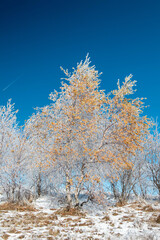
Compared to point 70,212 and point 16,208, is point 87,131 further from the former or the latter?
point 16,208

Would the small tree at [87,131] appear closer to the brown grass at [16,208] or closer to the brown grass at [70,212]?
the brown grass at [70,212]

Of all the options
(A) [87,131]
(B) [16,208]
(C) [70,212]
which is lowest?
(C) [70,212]

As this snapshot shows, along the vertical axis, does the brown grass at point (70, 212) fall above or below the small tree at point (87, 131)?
below

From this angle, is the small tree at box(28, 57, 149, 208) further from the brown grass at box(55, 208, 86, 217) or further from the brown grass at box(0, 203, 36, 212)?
the brown grass at box(0, 203, 36, 212)

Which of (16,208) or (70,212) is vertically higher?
(16,208)

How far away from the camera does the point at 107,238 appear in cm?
568

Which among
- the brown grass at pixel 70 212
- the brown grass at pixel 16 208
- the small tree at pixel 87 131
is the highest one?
the small tree at pixel 87 131

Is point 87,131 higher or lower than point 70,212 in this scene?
higher

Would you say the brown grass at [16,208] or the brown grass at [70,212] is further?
the brown grass at [16,208]

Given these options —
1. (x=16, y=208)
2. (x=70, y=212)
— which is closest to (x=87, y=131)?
(x=70, y=212)

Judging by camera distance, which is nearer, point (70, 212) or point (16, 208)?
point (70, 212)

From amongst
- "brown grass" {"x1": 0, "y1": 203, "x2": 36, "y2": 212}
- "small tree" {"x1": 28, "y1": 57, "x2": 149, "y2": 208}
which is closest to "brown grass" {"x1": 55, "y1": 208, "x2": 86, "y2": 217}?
"small tree" {"x1": 28, "y1": 57, "x2": 149, "y2": 208}

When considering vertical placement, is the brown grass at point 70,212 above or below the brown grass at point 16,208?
below

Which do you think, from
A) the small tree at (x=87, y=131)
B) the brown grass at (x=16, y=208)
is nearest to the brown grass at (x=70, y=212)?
the small tree at (x=87, y=131)
